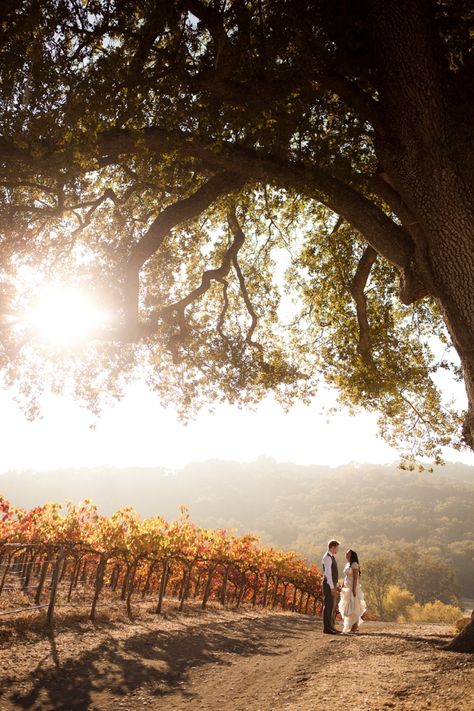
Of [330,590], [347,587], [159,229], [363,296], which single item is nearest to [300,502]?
[347,587]

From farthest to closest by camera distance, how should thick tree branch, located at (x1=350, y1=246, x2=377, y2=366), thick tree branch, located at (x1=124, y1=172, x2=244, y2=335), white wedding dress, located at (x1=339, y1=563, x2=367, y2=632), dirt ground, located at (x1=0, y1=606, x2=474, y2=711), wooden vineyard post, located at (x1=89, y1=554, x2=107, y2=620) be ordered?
thick tree branch, located at (x1=350, y1=246, x2=377, y2=366) → white wedding dress, located at (x1=339, y1=563, x2=367, y2=632) → wooden vineyard post, located at (x1=89, y1=554, x2=107, y2=620) → thick tree branch, located at (x1=124, y1=172, x2=244, y2=335) → dirt ground, located at (x1=0, y1=606, x2=474, y2=711)

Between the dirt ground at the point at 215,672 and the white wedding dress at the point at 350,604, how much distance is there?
9.86 feet

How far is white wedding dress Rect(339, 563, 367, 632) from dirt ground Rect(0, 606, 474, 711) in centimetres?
301

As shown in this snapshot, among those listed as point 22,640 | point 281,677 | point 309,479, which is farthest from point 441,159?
point 309,479

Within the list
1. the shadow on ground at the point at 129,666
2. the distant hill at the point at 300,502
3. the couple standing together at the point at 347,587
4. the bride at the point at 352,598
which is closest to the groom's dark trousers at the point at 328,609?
the couple standing together at the point at 347,587

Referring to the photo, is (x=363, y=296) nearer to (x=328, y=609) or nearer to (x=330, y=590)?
(x=330, y=590)

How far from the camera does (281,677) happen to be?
5.68 m

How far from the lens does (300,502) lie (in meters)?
168

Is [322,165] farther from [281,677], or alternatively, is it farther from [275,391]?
[281,677]

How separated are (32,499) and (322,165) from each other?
160 m

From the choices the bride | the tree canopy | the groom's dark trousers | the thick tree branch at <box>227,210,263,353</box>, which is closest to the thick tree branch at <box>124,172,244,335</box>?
the tree canopy

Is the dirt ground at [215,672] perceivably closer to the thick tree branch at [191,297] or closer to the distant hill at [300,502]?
the thick tree branch at [191,297]

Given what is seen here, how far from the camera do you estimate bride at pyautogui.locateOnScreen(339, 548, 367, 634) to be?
1104 cm

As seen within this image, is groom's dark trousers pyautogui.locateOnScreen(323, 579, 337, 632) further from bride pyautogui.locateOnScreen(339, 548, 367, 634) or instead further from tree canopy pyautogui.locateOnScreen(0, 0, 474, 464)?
tree canopy pyautogui.locateOnScreen(0, 0, 474, 464)
